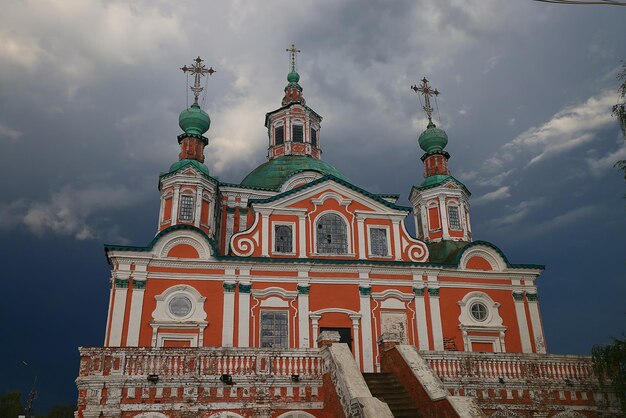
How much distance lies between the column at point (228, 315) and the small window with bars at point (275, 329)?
1.31 m

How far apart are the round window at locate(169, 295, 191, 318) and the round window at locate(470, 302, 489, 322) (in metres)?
12.7

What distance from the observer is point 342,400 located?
1226 centimetres

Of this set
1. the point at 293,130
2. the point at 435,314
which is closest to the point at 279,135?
the point at 293,130

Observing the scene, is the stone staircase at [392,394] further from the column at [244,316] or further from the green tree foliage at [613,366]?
the column at [244,316]

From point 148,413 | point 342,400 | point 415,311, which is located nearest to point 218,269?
point 415,311

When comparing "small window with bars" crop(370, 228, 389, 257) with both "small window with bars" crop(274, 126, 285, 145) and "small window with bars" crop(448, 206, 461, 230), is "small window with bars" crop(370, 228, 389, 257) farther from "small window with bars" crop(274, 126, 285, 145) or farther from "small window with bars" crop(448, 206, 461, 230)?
"small window with bars" crop(274, 126, 285, 145)

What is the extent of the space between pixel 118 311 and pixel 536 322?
18.5m

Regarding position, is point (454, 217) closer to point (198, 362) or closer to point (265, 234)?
point (265, 234)

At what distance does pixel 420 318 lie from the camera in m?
24.1

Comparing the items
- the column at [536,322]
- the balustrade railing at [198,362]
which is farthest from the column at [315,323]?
the column at [536,322]

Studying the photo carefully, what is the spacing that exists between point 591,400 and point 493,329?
935 centimetres

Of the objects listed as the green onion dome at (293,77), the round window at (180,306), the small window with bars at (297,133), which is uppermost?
the green onion dome at (293,77)

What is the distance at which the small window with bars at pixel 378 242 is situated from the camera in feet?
82.7

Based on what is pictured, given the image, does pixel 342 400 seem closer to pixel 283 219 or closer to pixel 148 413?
pixel 148 413
